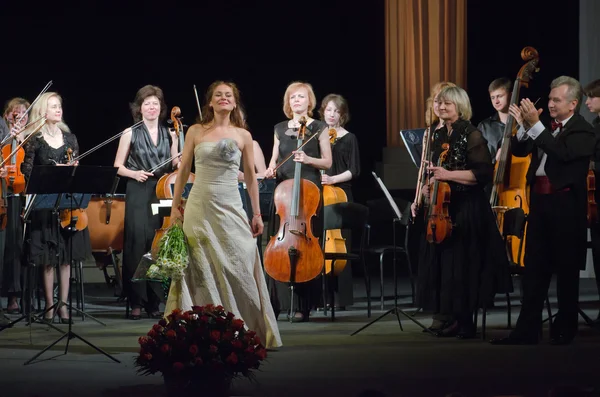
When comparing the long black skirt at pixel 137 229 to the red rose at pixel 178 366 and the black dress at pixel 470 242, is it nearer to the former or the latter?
the black dress at pixel 470 242

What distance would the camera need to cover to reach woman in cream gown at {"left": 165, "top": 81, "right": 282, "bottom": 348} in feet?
18.4

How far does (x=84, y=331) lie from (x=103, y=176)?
1413 millimetres

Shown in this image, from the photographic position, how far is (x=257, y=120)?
11.1 metres

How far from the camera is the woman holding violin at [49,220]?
719 cm

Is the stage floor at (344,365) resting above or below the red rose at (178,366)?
below

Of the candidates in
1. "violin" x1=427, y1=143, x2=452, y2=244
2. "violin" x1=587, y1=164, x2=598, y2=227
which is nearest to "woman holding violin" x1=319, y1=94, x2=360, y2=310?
"violin" x1=427, y1=143, x2=452, y2=244

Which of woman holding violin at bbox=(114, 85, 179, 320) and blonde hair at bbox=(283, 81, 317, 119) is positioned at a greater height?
blonde hair at bbox=(283, 81, 317, 119)

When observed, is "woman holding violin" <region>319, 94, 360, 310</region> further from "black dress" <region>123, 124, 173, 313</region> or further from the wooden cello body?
"black dress" <region>123, 124, 173, 313</region>

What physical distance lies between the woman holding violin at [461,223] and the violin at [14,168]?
2.69 meters

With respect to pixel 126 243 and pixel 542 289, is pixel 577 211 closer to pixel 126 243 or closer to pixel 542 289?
pixel 542 289

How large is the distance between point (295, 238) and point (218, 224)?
1.25m

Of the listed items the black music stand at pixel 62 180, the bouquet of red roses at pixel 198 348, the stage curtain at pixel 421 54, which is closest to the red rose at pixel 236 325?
the bouquet of red roses at pixel 198 348

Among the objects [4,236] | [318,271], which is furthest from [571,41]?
[4,236]

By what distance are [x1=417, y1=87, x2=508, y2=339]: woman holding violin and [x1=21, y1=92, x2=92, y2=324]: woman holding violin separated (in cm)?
251
